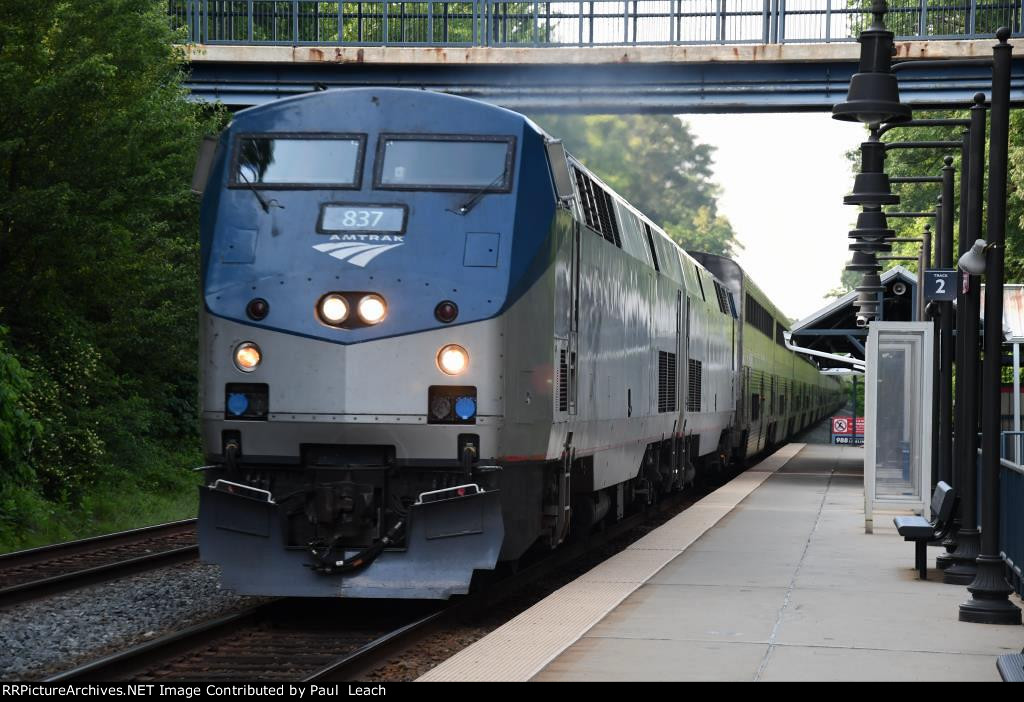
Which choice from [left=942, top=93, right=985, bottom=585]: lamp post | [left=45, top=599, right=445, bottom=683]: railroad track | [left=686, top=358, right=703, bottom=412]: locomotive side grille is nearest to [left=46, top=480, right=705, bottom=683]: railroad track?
[left=45, top=599, right=445, bottom=683]: railroad track

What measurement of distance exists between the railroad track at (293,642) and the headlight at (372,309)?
208 centimetres

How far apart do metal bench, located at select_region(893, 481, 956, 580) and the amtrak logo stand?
5.30 m

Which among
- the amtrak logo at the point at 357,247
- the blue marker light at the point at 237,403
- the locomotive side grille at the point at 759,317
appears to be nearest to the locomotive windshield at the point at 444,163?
the amtrak logo at the point at 357,247

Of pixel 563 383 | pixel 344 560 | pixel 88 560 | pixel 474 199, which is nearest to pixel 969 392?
pixel 563 383

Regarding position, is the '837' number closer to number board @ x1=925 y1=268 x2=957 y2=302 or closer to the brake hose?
the brake hose

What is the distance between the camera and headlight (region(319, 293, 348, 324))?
10.8 m

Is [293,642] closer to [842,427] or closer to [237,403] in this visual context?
[237,403]

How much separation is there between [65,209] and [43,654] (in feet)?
30.0

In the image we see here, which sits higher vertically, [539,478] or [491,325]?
[491,325]

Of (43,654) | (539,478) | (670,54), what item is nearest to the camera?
(43,654)

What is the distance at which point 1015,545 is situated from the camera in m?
12.4

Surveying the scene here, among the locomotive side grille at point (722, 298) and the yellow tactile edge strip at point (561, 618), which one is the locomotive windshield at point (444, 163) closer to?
the yellow tactile edge strip at point (561, 618)

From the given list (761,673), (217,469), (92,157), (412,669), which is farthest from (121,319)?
(761,673)

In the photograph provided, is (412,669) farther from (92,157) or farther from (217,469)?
(92,157)
